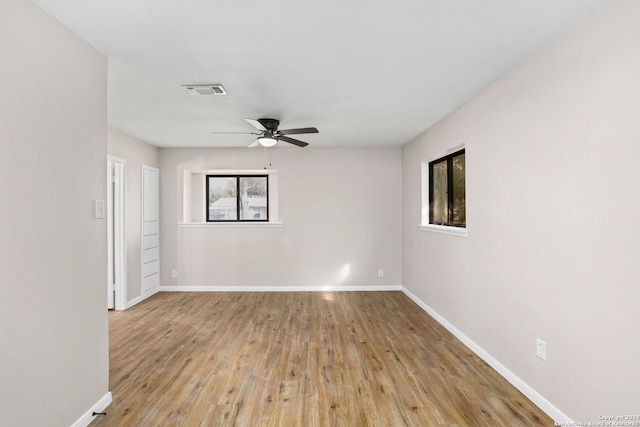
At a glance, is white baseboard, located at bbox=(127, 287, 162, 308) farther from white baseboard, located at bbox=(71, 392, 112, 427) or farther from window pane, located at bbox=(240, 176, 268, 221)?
white baseboard, located at bbox=(71, 392, 112, 427)

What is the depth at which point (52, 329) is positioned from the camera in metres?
1.87

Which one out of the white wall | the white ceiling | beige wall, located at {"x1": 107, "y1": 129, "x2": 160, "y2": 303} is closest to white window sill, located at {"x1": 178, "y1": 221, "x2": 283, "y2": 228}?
beige wall, located at {"x1": 107, "y1": 129, "x2": 160, "y2": 303}

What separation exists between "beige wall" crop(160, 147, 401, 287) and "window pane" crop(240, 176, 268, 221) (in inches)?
13.7

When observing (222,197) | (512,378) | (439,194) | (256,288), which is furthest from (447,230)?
(222,197)

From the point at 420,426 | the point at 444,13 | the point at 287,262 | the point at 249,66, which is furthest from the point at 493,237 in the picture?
the point at 287,262

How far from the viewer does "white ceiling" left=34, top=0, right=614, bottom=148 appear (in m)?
1.81

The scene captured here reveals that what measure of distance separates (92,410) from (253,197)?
13.6ft

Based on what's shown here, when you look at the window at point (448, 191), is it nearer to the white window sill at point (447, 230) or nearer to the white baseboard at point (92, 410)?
the white window sill at point (447, 230)

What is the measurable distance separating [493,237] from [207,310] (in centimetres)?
356

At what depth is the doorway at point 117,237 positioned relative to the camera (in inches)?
181

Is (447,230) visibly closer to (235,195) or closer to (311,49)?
(311,49)

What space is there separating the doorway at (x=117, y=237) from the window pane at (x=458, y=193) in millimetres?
4187

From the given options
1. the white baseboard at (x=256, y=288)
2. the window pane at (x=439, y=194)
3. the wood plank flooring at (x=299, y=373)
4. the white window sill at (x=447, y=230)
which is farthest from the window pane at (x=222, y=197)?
the window pane at (x=439, y=194)

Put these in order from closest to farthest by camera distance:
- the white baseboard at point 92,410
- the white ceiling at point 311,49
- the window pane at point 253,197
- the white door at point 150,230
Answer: the white ceiling at point 311,49 → the white baseboard at point 92,410 → the white door at point 150,230 → the window pane at point 253,197
